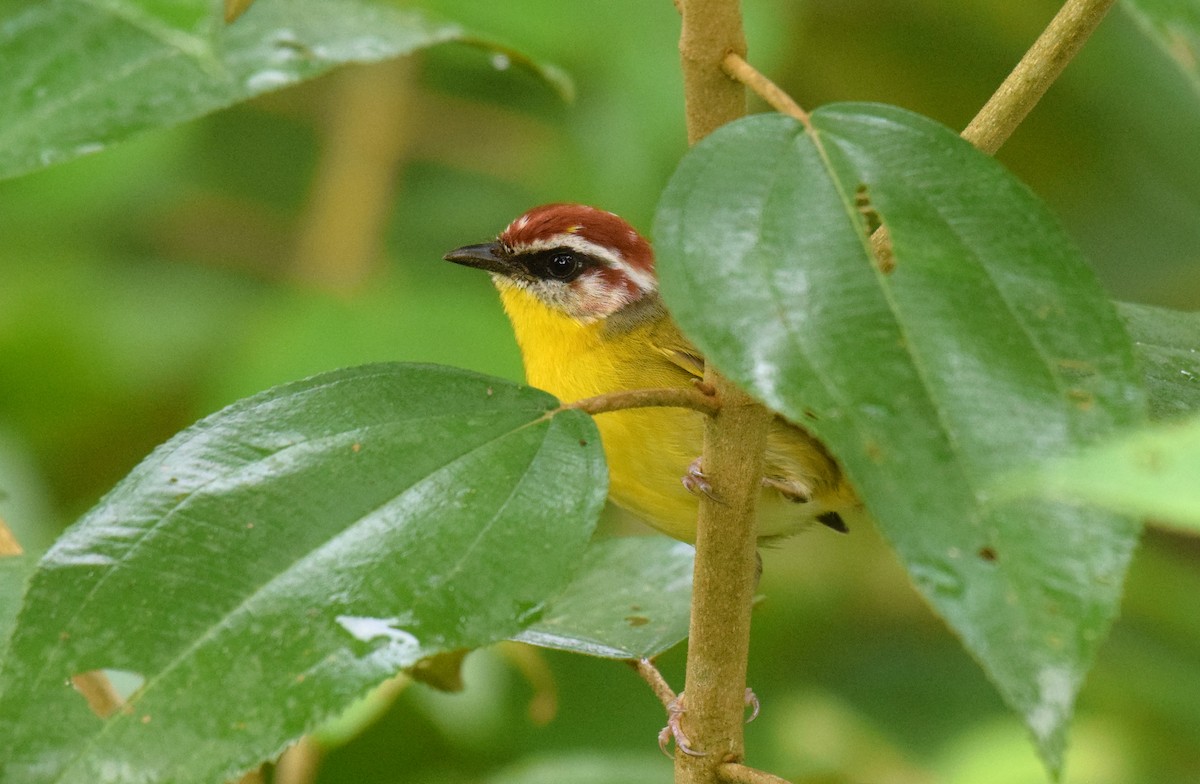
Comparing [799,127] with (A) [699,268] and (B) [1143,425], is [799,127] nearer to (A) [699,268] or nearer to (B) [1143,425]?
(A) [699,268]

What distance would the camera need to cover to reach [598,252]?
2570mm

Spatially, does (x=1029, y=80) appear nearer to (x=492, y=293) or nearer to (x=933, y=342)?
(x=933, y=342)

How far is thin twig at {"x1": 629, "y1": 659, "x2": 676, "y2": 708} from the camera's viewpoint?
4.60 ft

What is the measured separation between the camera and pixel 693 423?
208cm

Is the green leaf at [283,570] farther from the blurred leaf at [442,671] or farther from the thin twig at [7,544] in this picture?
the blurred leaf at [442,671]

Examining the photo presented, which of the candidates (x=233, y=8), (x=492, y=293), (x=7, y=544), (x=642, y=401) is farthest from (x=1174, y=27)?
(x=492, y=293)

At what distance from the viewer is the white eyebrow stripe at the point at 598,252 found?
8.34 feet

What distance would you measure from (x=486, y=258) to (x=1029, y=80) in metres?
1.59

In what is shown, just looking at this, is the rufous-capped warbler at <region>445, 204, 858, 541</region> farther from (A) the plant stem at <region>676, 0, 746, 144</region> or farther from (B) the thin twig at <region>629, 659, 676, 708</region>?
(A) the plant stem at <region>676, 0, 746, 144</region>

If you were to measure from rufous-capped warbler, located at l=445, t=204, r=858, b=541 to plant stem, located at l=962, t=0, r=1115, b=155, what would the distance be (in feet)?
2.87

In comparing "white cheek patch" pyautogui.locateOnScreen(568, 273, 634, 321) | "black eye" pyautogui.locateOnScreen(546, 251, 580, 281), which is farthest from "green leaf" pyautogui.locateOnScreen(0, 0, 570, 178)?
"black eye" pyautogui.locateOnScreen(546, 251, 580, 281)

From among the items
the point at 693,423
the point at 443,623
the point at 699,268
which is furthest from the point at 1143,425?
the point at 693,423

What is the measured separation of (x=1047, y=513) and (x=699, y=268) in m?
0.26

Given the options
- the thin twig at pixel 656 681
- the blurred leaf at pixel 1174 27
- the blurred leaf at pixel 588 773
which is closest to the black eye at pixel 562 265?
the blurred leaf at pixel 588 773
